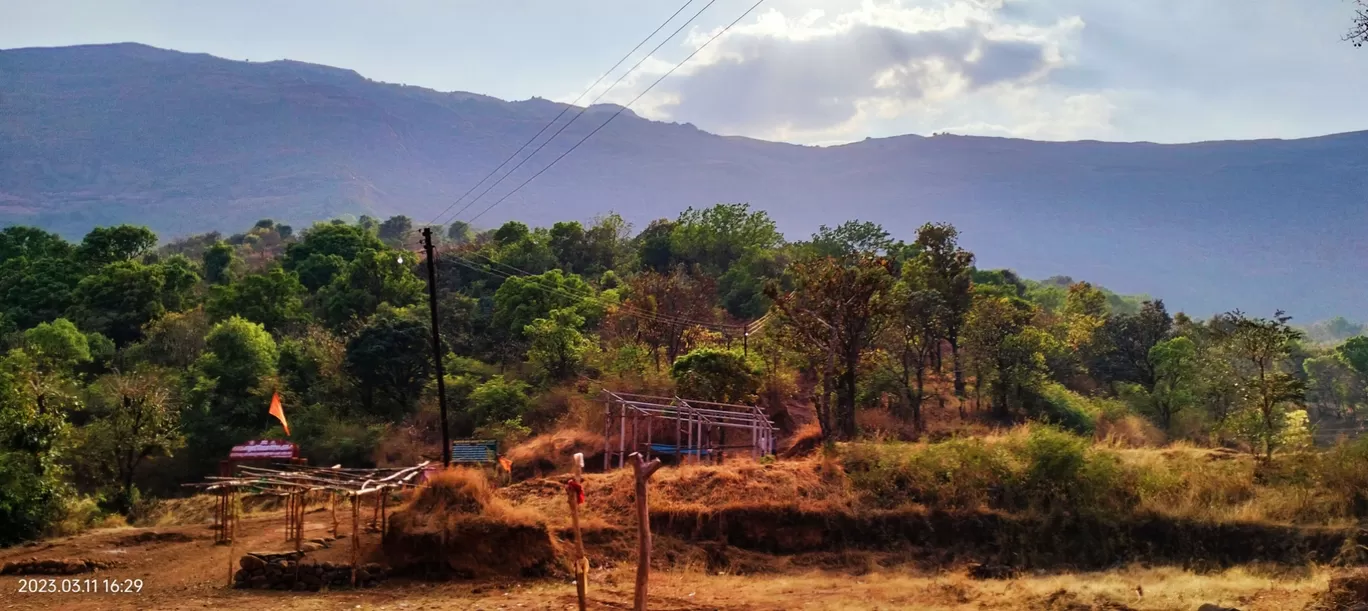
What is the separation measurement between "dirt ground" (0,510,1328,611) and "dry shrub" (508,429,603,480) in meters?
10.7

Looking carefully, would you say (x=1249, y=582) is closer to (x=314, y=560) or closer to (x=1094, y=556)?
(x=1094, y=556)

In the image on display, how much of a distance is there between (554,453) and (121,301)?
33.7 metres

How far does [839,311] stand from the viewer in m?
29.4

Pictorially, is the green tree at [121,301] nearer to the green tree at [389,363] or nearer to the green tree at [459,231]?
the green tree at [389,363]

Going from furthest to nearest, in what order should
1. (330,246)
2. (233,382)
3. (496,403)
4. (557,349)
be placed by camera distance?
(330,246) < (233,382) < (557,349) < (496,403)

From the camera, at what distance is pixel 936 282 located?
39312 mm

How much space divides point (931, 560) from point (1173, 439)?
1954 cm

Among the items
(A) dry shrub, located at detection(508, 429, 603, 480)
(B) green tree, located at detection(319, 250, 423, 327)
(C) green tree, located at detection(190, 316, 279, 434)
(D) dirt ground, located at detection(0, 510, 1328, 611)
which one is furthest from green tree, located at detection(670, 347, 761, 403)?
(B) green tree, located at detection(319, 250, 423, 327)

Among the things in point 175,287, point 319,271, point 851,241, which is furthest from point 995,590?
point 319,271

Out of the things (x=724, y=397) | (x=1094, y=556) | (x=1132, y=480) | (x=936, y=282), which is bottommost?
(x=1094, y=556)

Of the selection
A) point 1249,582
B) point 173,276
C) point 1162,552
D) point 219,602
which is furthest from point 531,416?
point 173,276

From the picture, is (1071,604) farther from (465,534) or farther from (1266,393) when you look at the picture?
(1266,393)

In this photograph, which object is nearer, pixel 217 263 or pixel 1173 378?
pixel 1173 378

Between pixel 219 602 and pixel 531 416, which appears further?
pixel 531 416
